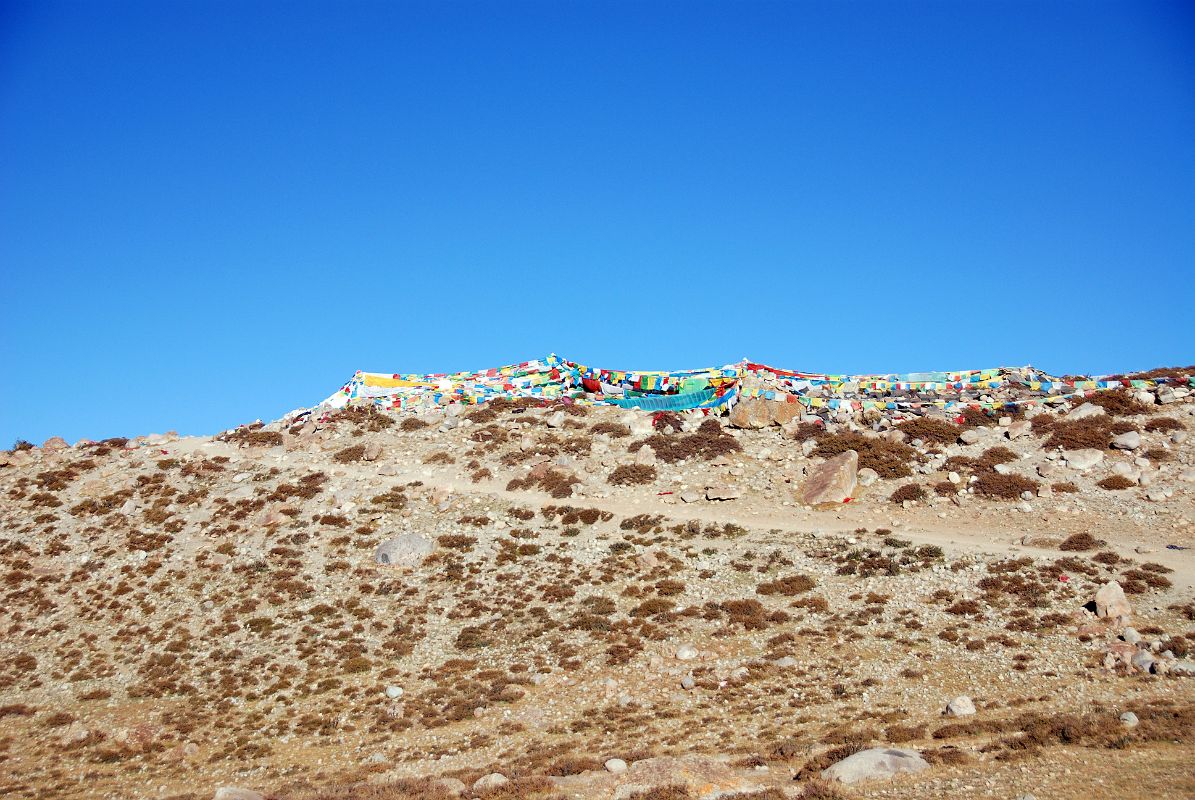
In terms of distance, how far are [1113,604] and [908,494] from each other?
13.6 meters

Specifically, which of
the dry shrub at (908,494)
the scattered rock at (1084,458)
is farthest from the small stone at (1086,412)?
the dry shrub at (908,494)

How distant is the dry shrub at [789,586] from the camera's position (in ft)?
112

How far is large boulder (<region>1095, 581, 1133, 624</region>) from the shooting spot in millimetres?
27766

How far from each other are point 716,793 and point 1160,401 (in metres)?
41.8

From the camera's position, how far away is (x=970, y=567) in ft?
109

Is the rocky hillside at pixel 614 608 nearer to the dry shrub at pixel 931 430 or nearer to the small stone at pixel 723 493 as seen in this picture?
the dry shrub at pixel 931 430

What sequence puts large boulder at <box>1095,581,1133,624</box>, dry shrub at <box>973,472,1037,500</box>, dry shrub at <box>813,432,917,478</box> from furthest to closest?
dry shrub at <box>813,432,917,478</box>
dry shrub at <box>973,472,1037,500</box>
large boulder at <box>1095,581,1133,624</box>

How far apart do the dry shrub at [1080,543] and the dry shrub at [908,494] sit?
7.70 metres

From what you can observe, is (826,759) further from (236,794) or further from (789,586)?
(236,794)

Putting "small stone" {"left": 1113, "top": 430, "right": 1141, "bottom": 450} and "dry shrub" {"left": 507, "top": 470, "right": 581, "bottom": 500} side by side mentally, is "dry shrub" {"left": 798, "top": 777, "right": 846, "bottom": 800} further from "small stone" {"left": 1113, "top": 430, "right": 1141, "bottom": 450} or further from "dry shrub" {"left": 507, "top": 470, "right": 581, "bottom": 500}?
"small stone" {"left": 1113, "top": 430, "right": 1141, "bottom": 450}

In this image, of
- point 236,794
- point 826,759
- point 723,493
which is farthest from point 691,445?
point 236,794

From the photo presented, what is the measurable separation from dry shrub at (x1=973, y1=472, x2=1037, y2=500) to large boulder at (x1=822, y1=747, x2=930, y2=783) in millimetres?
24366

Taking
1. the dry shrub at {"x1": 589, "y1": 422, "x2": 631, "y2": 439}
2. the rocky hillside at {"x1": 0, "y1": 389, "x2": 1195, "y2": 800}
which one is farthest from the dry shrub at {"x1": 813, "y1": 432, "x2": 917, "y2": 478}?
the dry shrub at {"x1": 589, "y1": 422, "x2": 631, "y2": 439}

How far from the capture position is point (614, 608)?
34.8 meters
